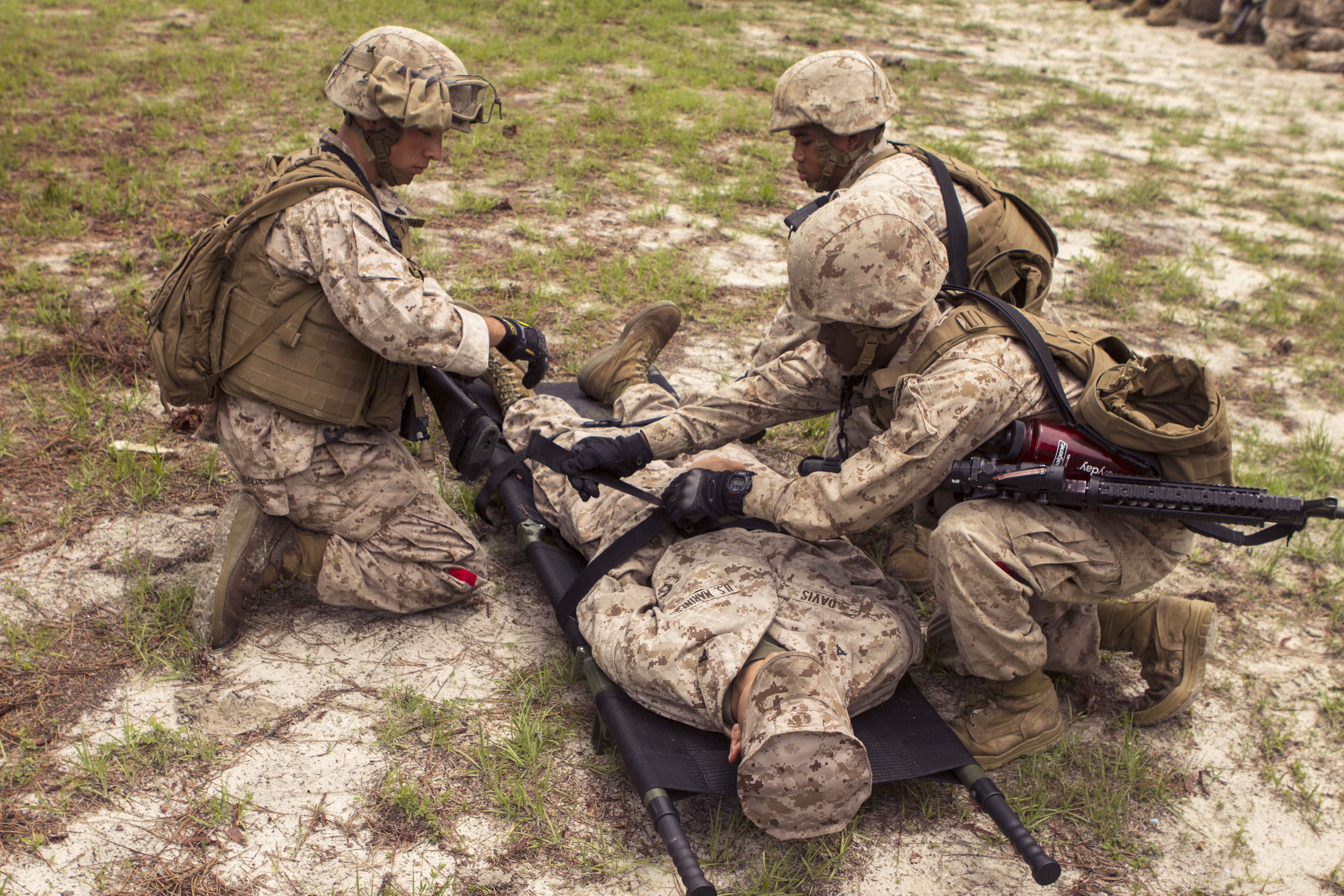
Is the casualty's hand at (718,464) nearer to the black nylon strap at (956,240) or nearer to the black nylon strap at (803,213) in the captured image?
the black nylon strap at (803,213)

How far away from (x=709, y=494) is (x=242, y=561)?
1.47 metres

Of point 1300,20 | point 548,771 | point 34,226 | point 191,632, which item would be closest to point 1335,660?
point 548,771

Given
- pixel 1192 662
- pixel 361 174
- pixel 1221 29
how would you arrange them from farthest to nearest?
pixel 1221 29 < pixel 361 174 < pixel 1192 662

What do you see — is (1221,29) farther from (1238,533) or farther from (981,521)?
(981,521)

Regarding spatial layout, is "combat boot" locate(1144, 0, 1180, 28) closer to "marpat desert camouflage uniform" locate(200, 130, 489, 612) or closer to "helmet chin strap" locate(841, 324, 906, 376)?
"helmet chin strap" locate(841, 324, 906, 376)

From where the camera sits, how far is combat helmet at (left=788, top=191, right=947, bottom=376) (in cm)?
288

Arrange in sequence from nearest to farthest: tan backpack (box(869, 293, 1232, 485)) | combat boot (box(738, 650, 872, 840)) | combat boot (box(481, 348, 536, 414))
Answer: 1. combat boot (box(738, 650, 872, 840))
2. tan backpack (box(869, 293, 1232, 485))
3. combat boot (box(481, 348, 536, 414))

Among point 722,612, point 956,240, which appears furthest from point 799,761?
point 956,240

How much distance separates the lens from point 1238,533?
2.99 metres

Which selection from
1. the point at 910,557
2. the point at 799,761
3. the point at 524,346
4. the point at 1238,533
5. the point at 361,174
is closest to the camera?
the point at 799,761

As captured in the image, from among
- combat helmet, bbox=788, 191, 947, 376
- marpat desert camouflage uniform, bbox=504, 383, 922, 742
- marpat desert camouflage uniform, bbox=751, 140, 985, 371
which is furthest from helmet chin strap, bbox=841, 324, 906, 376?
marpat desert camouflage uniform, bbox=751, 140, 985, 371

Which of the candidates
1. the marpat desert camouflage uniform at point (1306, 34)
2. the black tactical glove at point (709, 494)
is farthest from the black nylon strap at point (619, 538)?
the marpat desert camouflage uniform at point (1306, 34)

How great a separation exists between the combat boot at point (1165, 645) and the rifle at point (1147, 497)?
39 cm

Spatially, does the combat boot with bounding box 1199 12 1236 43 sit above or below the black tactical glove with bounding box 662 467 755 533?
above
